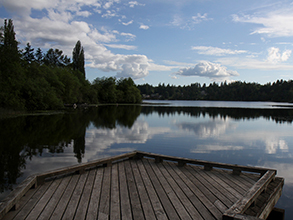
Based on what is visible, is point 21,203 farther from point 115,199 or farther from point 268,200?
point 268,200

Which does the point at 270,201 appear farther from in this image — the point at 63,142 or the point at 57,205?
the point at 63,142

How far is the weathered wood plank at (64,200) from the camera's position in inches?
155

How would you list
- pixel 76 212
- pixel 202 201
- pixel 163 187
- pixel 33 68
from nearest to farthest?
1. pixel 76 212
2. pixel 202 201
3. pixel 163 187
4. pixel 33 68

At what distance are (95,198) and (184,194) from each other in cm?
199

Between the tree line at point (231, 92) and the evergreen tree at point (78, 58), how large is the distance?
334 feet

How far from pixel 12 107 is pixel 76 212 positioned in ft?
97.9

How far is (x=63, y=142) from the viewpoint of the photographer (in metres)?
13.8

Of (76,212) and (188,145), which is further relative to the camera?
(188,145)

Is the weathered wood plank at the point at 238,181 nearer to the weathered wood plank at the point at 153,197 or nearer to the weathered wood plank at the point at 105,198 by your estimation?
the weathered wood plank at the point at 153,197

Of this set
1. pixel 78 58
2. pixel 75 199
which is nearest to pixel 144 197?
pixel 75 199

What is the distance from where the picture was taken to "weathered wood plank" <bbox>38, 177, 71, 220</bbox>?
391 cm

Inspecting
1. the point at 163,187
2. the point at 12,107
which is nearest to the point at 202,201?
the point at 163,187

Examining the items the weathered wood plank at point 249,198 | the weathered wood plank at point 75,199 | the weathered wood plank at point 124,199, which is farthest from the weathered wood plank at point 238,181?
the weathered wood plank at point 75,199

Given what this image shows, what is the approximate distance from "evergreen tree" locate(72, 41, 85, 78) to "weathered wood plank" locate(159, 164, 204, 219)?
246 feet
